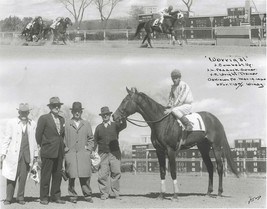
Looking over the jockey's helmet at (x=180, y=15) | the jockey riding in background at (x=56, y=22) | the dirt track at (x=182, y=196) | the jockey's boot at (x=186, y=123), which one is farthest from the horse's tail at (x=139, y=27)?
the jockey's boot at (x=186, y=123)

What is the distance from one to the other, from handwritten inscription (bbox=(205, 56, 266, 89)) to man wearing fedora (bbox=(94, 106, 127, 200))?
94.0 inches

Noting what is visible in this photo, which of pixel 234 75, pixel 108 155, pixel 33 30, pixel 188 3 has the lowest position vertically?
pixel 108 155

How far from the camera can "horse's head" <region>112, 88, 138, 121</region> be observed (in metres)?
8.24

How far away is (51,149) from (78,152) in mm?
475

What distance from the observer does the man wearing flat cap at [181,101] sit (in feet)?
27.6

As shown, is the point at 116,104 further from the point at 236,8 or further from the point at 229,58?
the point at 236,8

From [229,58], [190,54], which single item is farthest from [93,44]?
[229,58]

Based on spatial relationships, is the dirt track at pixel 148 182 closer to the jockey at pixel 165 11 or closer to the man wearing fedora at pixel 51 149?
the man wearing fedora at pixel 51 149

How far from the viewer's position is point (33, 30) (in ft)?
37.3

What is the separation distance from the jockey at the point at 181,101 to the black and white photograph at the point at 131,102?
0.02 m

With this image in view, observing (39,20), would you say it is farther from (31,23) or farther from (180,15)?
(180,15)

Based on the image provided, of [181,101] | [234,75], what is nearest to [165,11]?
[234,75]

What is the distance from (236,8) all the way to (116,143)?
4.41 m

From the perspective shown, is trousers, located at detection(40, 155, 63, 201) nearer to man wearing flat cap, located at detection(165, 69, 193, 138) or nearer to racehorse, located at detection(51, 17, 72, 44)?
man wearing flat cap, located at detection(165, 69, 193, 138)
